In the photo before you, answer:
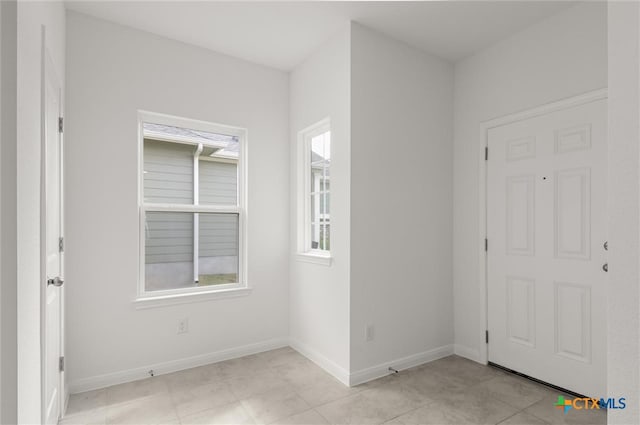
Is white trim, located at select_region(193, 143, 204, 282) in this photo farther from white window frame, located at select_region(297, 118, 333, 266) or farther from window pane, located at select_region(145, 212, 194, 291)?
white window frame, located at select_region(297, 118, 333, 266)

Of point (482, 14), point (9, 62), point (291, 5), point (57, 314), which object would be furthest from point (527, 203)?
point (57, 314)

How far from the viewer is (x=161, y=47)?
2895mm

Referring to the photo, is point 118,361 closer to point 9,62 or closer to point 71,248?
point 71,248

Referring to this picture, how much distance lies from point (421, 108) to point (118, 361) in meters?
3.30

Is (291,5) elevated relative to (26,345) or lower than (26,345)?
elevated

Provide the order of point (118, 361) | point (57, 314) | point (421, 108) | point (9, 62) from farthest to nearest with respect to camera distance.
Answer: point (421, 108) < point (118, 361) < point (57, 314) < point (9, 62)

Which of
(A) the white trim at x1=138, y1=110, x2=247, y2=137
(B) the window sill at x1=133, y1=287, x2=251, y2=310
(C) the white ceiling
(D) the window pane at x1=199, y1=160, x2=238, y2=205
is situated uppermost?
(C) the white ceiling

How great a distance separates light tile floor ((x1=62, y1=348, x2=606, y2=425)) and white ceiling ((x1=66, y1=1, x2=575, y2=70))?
2.80 meters

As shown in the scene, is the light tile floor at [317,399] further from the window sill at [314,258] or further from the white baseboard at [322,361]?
the window sill at [314,258]

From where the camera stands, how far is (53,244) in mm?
1991

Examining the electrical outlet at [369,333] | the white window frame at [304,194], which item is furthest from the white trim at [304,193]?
the electrical outlet at [369,333]

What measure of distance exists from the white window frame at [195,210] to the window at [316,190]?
0.59 meters

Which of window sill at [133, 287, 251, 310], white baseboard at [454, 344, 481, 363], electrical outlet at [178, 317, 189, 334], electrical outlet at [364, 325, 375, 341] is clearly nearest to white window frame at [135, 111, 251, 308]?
window sill at [133, 287, 251, 310]

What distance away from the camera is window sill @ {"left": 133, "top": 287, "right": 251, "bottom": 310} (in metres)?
2.79
